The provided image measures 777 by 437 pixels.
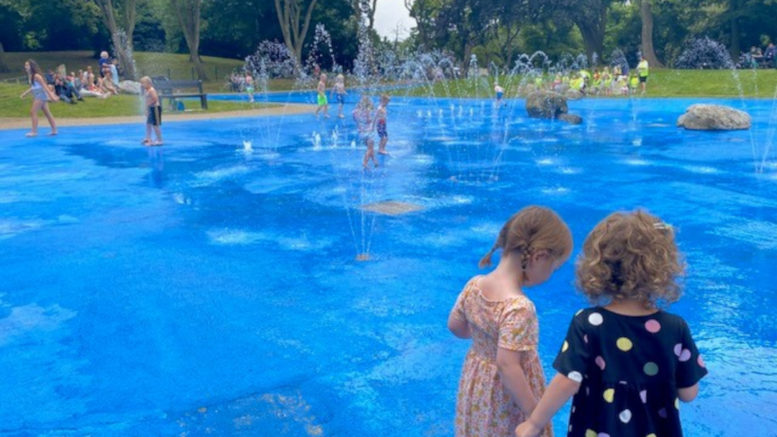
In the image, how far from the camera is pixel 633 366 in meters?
2.07

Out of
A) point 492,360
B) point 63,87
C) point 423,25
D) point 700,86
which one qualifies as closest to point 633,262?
point 492,360

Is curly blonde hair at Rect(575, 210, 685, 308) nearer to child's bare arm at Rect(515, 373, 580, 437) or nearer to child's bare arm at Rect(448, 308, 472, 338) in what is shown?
child's bare arm at Rect(515, 373, 580, 437)

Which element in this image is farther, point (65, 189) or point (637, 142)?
point (637, 142)

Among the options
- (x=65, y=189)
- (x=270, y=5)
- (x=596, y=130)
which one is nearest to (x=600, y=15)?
(x=270, y=5)

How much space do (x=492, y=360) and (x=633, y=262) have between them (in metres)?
0.63

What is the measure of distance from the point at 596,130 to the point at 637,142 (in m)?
2.62

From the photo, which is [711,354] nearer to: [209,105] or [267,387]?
[267,387]

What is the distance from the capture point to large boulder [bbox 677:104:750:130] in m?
17.7

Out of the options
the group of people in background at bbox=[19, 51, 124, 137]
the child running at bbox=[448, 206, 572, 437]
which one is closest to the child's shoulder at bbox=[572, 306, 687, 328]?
the child running at bbox=[448, 206, 572, 437]

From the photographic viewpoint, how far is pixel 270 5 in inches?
1866

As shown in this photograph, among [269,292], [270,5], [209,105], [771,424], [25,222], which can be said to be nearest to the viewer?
[771,424]

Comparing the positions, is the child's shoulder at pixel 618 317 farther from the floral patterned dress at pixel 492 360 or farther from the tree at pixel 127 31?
the tree at pixel 127 31

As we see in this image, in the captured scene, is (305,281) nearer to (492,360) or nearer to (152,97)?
(492,360)

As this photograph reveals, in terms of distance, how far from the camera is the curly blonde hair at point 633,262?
6.64ft
